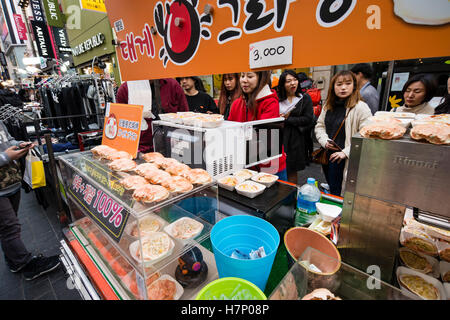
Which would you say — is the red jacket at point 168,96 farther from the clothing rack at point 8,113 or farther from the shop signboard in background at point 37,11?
the shop signboard in background at point 37,11

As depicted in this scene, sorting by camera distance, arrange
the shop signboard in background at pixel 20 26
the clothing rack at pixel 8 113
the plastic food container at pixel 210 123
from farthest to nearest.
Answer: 1. the shop signboard in background at pixel 20 26
2. the clothing rack at pixel 8 113
3. the plastic food container at pixel 210 123

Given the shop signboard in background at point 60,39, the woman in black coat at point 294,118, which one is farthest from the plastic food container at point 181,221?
the shop signboard in background at point 60,39

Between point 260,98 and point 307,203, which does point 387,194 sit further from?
point 260,98

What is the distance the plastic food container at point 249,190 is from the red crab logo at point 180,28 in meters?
0.89

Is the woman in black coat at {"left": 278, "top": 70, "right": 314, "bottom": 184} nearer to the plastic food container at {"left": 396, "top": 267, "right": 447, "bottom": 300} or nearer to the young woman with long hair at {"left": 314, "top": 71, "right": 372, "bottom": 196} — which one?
the young woman with long hair at {"left": 314, "top": 71, "right": 372, "bottom": 196}

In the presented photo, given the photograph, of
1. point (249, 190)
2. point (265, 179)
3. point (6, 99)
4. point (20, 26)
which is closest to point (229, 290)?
point (249, 190)

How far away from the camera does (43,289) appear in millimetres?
2418

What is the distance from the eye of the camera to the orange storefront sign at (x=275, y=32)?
64cm

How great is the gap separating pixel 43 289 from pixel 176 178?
102 inches

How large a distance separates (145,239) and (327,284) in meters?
0.80

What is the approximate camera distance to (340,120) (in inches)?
107

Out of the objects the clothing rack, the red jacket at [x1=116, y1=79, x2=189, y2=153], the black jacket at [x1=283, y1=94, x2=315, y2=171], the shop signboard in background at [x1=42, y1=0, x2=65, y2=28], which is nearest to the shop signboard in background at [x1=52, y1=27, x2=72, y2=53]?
the shop signboard in background at [x1=42, y1=0, x2=65, y2=28]
